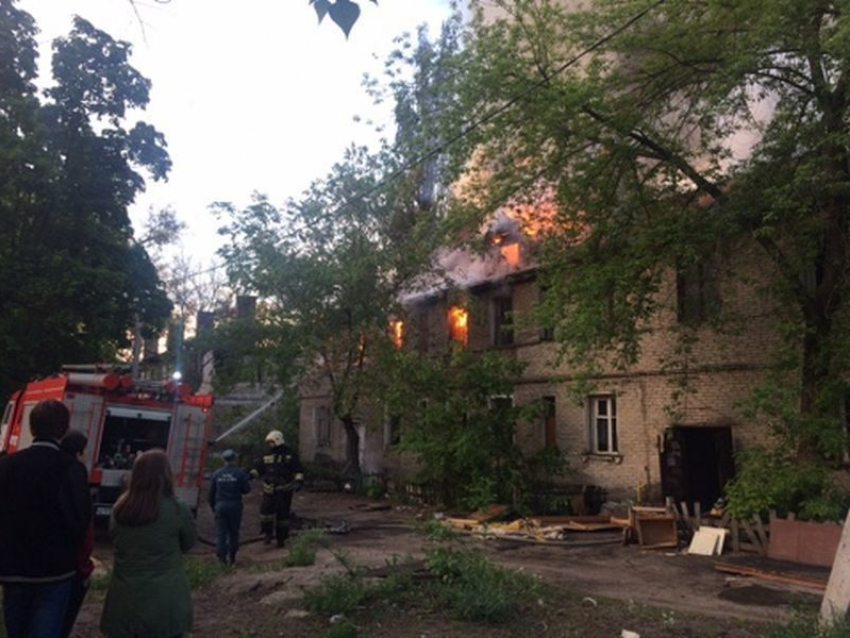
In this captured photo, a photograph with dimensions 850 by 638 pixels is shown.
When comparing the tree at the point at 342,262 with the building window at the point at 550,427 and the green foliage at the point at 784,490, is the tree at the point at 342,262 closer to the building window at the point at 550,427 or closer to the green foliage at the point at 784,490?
the building window at the point at 550,427

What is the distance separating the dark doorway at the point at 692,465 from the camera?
52.7ft

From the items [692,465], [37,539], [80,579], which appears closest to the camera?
[37,539]

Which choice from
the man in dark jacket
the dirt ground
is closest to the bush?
the dirt ground

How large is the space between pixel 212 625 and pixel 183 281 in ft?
129

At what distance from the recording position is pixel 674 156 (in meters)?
13.0

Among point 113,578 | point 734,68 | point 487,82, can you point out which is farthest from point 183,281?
point 113,578

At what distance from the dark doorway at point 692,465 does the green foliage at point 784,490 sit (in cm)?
362

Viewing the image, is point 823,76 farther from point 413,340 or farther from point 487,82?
point 413,340

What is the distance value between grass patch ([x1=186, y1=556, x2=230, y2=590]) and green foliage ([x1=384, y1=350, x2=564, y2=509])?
749 centimetres

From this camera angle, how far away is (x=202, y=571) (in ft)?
29.9

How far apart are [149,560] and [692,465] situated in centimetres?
1461

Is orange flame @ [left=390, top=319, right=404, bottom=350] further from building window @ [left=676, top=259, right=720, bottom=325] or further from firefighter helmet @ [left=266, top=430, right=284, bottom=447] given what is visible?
firefighter helmet @ [left=266, top=430, right=284, bottom=447]

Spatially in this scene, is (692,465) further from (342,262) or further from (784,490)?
(342,262)

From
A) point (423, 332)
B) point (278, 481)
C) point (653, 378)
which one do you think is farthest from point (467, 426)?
point (278, 481)
